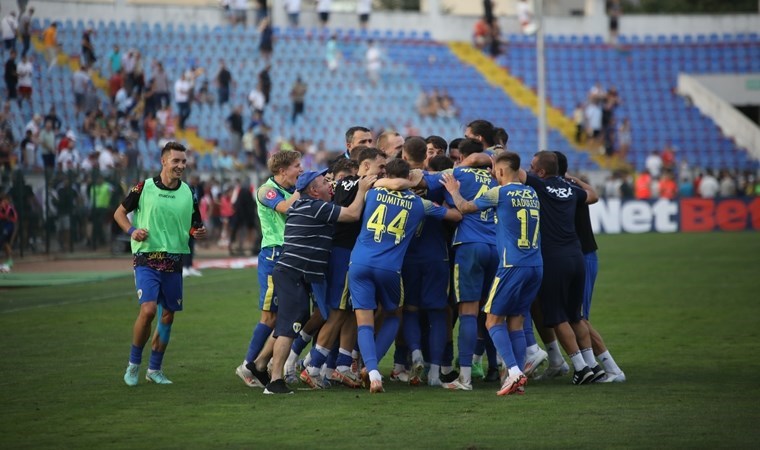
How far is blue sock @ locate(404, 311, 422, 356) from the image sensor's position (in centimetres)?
1126

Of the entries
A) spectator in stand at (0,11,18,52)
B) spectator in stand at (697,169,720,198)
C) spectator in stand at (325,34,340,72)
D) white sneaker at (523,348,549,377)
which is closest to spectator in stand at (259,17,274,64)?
spectator in stand at (325,34,340,72)

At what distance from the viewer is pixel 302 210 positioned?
34.7ft

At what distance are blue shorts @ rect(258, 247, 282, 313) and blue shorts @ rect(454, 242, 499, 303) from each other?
1669 mm

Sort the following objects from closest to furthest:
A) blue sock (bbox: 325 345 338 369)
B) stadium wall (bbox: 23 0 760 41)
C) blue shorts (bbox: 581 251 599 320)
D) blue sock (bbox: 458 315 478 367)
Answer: blue sock (bbox: 458 315 478 367)
blue sock (bbox: 325 345 338 369)
blue shorts (bbox: 581 251 599 320)
stadium wall (bbox: 23 0 760 41)

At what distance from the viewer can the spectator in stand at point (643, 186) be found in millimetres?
39250

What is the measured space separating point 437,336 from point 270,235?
182cm

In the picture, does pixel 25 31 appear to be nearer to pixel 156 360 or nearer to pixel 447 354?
pixel 156 360

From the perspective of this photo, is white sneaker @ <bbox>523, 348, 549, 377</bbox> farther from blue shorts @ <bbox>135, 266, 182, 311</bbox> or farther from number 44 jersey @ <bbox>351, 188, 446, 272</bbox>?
blue shorts @ <bbox>135, 266, 182, 311</bbox>

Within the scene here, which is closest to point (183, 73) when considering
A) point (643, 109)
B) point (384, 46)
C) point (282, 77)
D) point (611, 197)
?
point (282, 77)

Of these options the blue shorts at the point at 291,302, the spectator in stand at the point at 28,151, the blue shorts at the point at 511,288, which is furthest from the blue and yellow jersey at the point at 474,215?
the spectator in stand at the point at 28,151

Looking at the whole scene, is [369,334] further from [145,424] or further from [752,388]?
[752,388]

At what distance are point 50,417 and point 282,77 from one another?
34004 millimetres

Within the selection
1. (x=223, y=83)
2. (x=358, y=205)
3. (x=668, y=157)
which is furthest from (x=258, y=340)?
(x=668, y=157)

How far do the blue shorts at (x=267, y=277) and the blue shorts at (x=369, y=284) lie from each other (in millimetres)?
823
